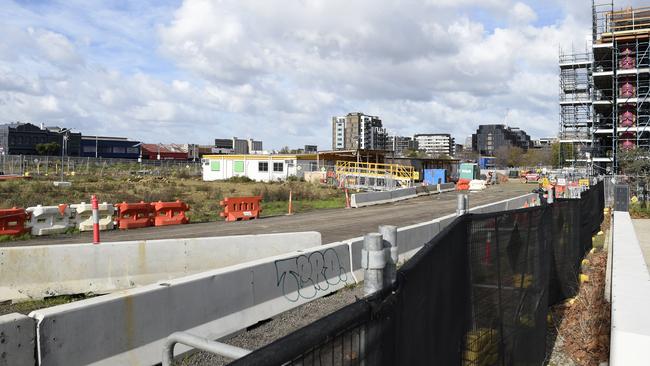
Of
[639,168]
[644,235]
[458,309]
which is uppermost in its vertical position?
[639,168]

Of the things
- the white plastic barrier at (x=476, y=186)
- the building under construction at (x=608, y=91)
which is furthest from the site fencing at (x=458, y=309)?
the building under construction at (x=608, y=91)

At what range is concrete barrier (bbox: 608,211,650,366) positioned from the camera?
4109 millimetres

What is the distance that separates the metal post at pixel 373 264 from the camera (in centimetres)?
265

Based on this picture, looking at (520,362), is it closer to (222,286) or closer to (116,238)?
(222,286)

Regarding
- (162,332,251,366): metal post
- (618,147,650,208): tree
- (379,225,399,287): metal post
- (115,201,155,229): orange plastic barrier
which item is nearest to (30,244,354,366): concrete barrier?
(162,332,251,366): metal post

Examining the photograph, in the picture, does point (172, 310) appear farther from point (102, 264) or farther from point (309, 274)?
point (102, 264)

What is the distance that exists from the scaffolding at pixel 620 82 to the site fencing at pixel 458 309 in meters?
61.0

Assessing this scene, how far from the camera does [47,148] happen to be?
374 ft

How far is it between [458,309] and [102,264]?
6715mm

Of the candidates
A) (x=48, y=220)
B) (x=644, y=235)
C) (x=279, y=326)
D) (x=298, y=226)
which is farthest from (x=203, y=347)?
(x=644, y=235)

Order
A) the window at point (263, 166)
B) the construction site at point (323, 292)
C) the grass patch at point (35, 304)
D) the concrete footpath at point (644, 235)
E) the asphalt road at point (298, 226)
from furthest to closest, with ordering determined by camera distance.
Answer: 1. the window at point (263, 166)
2. the asphalt road at point (298, 226)
3. the concrete footpath at point (644, 235)
4. the grass patch at point (35, 304)
5. the construction site at point (323, 292)

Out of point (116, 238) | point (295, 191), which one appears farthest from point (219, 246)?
point (295, 191)

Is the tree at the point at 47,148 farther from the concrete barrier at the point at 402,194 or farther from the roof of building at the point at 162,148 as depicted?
the concrete barrier at the point at 402,194

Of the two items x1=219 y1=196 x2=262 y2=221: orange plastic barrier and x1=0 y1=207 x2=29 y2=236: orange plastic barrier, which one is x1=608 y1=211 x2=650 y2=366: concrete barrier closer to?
x1=219 y1=196 x2=262 y2=221: orange plastic barrier
